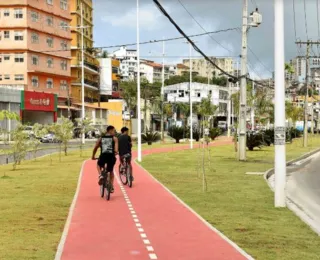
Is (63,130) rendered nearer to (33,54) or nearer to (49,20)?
(33,54)

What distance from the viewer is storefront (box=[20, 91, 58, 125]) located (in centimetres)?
6375

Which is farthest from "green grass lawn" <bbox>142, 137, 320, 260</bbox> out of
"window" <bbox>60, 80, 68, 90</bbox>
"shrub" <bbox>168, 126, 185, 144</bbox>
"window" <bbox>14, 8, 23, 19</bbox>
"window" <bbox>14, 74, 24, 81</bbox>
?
"window" <bbox>60, 80, 68, 90</bbox>

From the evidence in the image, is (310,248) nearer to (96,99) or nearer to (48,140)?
(48,140)

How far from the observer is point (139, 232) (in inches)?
403

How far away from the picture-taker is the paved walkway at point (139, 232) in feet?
27.8

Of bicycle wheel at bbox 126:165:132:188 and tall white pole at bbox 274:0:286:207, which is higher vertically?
tall white pole at bbox 274:0:286:207

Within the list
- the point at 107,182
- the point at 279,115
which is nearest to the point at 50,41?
the point at 107,182

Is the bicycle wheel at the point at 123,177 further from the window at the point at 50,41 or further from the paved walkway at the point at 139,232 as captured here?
the window at the point at 50,41

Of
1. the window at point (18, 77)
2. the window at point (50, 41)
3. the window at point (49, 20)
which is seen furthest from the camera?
the window at point (50, 41)

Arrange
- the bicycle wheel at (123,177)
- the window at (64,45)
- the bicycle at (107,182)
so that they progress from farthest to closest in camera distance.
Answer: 1. the window at (64,45)
2. the bicycle wheel at (123,177)
3. the bicycle at (107,182)

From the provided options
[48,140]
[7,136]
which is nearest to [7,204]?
[7,136]

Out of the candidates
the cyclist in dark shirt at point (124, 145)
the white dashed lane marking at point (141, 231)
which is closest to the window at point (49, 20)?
the cyclist in dark shirt at point (124, 145)

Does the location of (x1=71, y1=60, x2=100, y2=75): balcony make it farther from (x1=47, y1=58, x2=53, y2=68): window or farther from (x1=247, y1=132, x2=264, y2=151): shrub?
(x1=247, y1=132, x2=264, y2=151): shrub

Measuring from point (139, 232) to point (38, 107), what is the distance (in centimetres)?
5768
